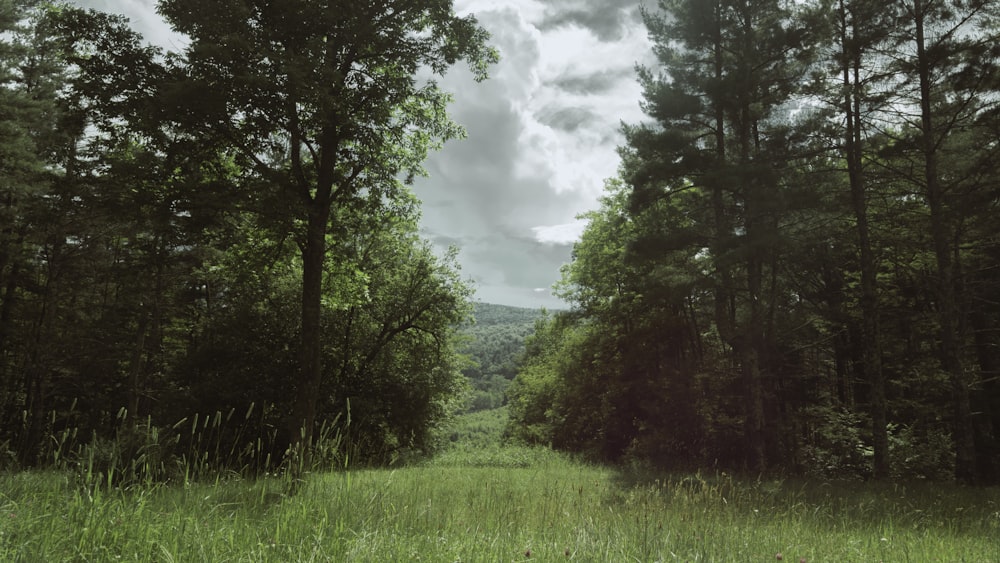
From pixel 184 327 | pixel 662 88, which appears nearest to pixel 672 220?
pixel 662 88

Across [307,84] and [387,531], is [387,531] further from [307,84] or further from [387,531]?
[307,84]

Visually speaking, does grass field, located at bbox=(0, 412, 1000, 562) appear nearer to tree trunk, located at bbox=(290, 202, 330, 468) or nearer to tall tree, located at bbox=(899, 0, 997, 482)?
tree trunk, located at bbox=(290, 202, 330, 468)

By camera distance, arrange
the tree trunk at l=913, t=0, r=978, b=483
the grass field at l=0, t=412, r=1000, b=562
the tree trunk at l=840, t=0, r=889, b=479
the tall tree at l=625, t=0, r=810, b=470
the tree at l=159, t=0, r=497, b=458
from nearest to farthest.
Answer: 1. the grass field at l=0, t=412, r=1000, b=562
2. the tree at l=159, t=0, r=497, b=458
3. the tree trunk at l=913, t=0, r=978, b=483
4. the tree trunk at l=840, t=0, r=889, b=479
5. the tall tree at l=625, t=0, r=810, b=470

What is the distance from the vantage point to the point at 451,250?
27453 mm

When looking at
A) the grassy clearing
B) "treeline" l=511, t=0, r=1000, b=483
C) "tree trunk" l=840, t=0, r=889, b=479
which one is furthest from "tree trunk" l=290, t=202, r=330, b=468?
"tree trunk" l=840, t=0, r=889, b=479

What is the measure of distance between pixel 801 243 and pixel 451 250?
58.9ft

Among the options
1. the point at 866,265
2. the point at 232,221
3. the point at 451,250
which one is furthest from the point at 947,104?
the point at 451,250

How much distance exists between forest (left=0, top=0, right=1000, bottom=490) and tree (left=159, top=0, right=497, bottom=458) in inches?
2.5

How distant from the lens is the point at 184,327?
2377cm

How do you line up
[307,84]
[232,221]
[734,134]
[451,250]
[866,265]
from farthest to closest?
[451,250]
[734,134]
[866,265]
[232,221]
[307,84]

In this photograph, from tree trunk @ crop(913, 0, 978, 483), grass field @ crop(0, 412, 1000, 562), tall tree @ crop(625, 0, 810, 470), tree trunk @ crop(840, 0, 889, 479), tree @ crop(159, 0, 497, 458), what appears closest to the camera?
grass field @ crop(0, 412, 1000, 562)

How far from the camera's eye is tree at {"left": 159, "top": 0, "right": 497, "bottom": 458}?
27.0ft

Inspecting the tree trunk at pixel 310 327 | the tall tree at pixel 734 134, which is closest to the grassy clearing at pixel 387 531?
the tree trunk at pixel 310 327

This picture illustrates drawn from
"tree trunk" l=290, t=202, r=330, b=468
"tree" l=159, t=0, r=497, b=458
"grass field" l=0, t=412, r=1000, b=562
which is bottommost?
"grass field" l=0, t=412, r=1000, b=562
